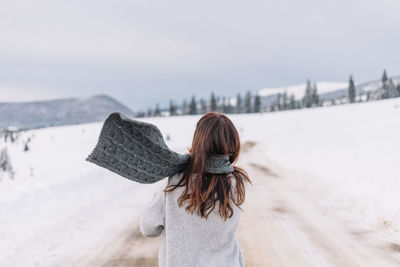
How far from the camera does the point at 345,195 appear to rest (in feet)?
29.2

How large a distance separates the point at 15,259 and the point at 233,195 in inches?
162

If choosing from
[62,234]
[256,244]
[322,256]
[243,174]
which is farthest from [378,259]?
[62,234]

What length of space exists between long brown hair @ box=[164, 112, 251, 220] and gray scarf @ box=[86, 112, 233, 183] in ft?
0.17

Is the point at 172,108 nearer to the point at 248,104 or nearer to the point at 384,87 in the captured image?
the point at 248,104

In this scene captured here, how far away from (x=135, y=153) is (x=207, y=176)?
44cm

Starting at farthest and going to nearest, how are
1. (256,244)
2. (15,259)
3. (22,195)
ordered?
(22,195)
(256,244)
(15,259)

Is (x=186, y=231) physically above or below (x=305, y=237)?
above

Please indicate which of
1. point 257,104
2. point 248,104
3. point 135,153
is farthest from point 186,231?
point 248,104

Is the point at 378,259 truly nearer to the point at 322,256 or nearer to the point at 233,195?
the point at 322,256

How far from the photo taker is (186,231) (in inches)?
72.4

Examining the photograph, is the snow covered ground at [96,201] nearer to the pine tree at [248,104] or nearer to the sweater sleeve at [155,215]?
the sweater sleeve at [155,215]

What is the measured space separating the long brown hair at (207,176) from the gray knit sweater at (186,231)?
42mm

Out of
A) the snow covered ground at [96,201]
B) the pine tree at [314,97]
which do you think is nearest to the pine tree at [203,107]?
Answer: the pine tree at [314,97]

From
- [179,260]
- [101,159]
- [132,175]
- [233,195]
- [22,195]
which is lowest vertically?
[22,195]
